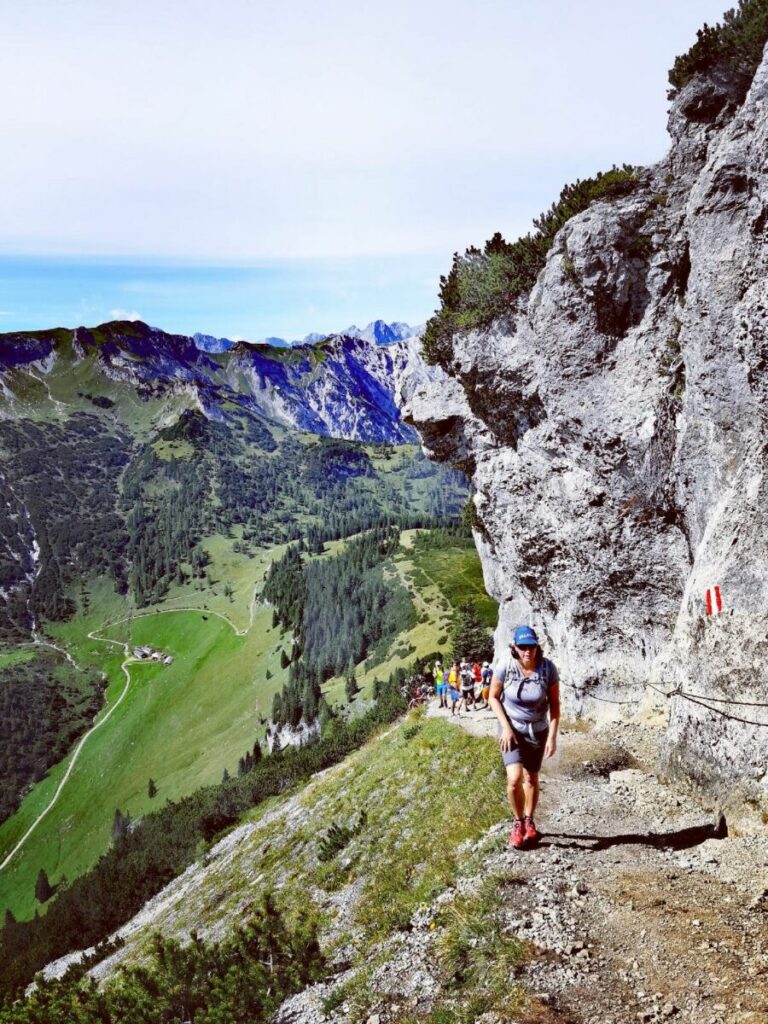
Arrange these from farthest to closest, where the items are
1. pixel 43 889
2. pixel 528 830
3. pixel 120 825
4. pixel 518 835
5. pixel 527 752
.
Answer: pixel 120 825
pixel 43 889
pixel 518 835
pixel 528 830
pixel 527 752

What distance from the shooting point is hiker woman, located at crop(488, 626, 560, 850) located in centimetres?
1161

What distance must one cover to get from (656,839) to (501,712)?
5812 mm

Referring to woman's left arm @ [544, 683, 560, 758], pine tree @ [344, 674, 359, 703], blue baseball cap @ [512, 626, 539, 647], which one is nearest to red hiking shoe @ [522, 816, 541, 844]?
woman's left arm @ [544, 683, 560, 758]

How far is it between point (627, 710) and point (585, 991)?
18.0 meters

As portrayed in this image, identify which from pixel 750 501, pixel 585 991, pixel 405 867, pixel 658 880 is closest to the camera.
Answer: pixel 585 991

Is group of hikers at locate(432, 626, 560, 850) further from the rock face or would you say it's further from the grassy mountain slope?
the rock face

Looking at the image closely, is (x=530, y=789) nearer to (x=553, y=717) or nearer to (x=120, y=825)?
(x=553, y=717)

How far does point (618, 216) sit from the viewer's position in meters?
24.6

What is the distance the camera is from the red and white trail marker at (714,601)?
54.5 feet

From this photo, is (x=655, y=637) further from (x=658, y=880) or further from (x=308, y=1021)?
(x=308, y=1021)

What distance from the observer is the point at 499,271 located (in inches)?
1218

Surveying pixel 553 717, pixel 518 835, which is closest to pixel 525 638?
pixel 553 717

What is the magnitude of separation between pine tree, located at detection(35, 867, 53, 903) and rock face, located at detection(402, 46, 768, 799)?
18103 cm

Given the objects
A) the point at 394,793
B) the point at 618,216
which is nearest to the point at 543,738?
the point at 394,793
